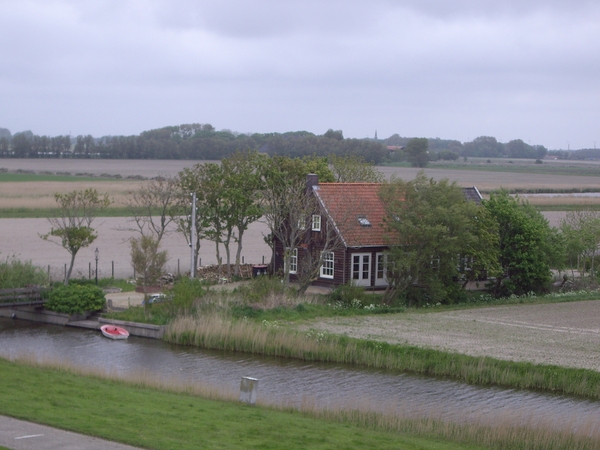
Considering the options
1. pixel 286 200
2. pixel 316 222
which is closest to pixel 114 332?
pixel 286 200

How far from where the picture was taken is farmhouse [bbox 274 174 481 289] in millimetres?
40938

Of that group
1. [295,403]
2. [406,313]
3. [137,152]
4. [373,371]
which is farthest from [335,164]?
[137,152]

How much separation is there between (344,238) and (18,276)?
15.2 m

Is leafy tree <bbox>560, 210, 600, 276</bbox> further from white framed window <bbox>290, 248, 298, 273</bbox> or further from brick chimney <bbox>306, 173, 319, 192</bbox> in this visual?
white framed window <bbox>290, 248, 298, 273</bbox>

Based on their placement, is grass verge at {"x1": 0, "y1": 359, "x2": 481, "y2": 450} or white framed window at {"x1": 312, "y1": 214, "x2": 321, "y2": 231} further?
white framed window at {"x1": 312, "y1": 214, "x2": 321, "y2": 231}

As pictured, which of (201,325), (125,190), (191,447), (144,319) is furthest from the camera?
(125,190)

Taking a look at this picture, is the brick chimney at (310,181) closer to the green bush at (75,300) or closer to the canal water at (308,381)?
the green bush at (75,300)

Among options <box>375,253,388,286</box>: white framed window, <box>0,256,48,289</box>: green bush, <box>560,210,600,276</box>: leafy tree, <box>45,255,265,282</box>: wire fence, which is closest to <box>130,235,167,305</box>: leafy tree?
<box>0,256,48,289</box>: green bush

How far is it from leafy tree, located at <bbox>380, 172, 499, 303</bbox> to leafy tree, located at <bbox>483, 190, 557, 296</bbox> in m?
1.71

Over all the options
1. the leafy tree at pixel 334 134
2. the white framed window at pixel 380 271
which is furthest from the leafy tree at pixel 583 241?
the leafy tree at pixel 334 134

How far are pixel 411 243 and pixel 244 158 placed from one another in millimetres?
12339

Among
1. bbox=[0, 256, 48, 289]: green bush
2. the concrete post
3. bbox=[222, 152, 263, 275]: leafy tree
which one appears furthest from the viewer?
bbox=[222, 152, 263, 275]: leafy tree

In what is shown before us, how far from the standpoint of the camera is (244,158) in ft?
155

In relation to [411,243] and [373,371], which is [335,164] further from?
[373,371]
